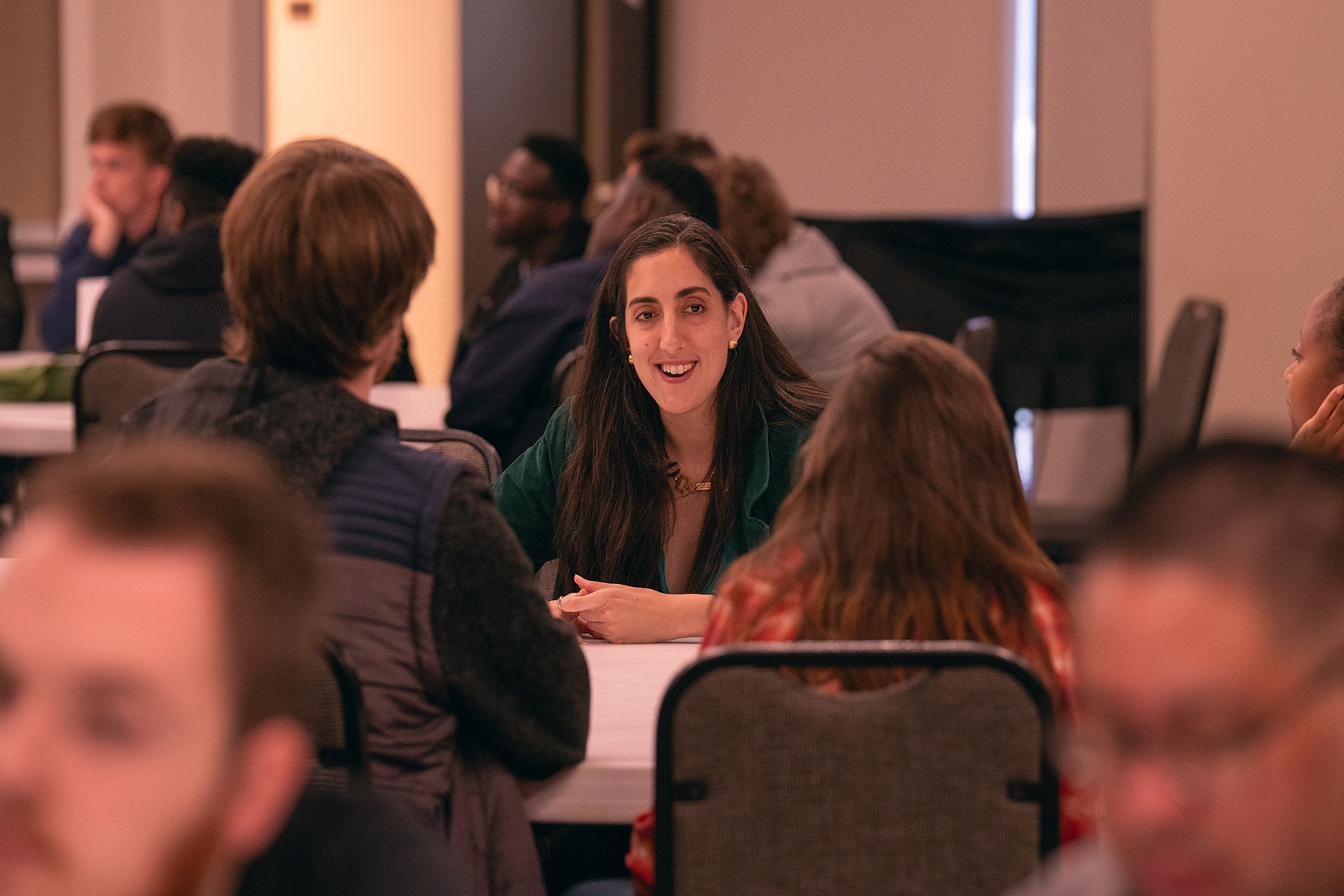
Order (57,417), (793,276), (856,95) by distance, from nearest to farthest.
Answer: (57,417) < (793,276) < (856,95)

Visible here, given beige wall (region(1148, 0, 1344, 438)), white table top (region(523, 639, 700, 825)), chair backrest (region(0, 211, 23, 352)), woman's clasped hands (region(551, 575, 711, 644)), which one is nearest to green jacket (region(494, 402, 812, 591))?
woman's clasped hands (region(551, 575, 711, 644))

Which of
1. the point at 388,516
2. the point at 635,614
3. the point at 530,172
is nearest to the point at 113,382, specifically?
the point at 635,614

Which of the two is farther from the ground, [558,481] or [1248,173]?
[1248,173]

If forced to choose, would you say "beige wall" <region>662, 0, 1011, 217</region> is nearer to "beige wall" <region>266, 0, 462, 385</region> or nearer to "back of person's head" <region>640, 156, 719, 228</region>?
"beige wall" <region>266, 0, 462, 385</region>

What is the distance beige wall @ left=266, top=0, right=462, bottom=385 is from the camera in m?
6.33

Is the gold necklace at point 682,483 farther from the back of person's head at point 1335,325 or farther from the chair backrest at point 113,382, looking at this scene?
the chair backrest at point 113,382

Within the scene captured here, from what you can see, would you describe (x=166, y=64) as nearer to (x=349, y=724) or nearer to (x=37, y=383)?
(x=37, y=383)

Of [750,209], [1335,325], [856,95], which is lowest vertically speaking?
[1335,325]

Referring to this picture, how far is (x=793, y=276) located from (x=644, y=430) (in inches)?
76.4

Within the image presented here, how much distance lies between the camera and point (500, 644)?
1.38 metres

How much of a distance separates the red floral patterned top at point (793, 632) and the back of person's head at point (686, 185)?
2105 mm

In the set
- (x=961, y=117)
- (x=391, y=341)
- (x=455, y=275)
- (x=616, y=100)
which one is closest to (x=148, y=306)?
(x=391, y=341)

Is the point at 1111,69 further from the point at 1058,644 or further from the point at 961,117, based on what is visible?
the point at 1058,644

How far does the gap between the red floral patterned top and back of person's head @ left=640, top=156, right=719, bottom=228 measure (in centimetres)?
211
